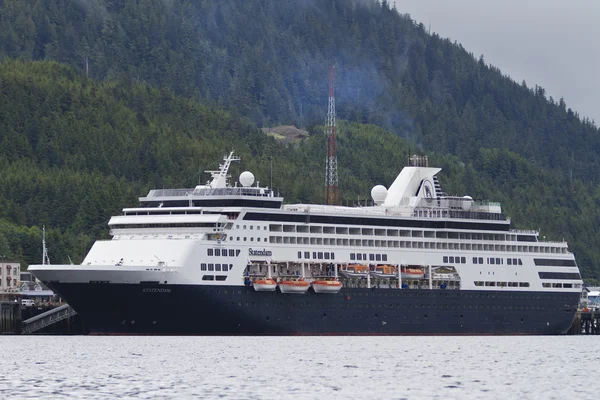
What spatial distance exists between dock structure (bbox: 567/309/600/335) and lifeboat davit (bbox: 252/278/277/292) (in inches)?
1503

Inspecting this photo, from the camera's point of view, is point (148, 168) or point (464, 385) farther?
point (148, 168)

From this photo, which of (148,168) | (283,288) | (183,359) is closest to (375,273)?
(283,288)

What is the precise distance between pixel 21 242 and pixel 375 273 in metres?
47.9

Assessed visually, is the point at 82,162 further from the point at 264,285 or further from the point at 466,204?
the point at 264,285

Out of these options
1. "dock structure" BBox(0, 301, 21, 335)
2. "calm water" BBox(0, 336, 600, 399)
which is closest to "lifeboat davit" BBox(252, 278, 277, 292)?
"calm water" BBox(0, 336, 600, 399)

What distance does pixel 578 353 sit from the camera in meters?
88.9

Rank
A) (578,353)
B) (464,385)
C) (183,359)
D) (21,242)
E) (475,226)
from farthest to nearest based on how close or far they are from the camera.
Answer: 1. (21,242)
2. (475,226)
3. (578,353)
4. (183,359)
5. (464,385)

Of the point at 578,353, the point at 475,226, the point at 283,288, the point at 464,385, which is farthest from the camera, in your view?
the point at 475,226

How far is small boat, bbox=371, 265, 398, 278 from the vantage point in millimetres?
100562

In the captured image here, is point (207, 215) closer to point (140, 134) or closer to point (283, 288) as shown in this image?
point (283, 288)

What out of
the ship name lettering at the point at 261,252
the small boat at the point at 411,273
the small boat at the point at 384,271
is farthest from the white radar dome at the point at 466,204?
the ship name lettering at the point at 261,252

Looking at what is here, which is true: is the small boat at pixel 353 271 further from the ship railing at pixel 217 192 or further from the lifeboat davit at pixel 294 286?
the ship railing at pixel 217 192

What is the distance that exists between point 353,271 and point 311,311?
4.29m

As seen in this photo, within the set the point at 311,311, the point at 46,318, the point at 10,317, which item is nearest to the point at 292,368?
the point at 311,311
